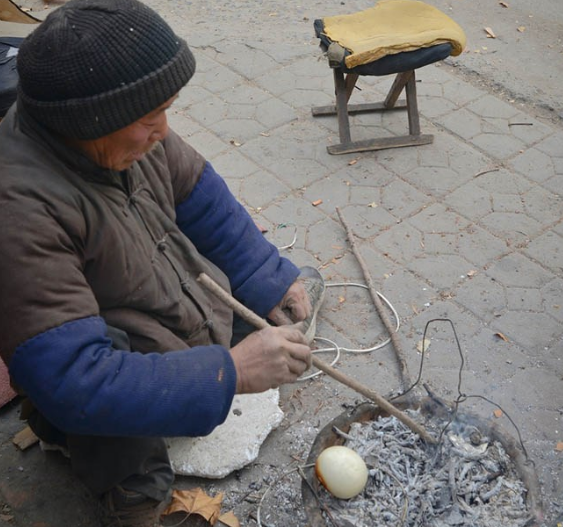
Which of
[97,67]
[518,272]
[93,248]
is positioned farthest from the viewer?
[518,272]

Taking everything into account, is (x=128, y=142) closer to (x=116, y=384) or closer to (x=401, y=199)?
(x=116, y=384)

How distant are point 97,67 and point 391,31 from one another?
3.00m

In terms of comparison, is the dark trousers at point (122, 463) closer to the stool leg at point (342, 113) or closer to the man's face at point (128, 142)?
the man's face at point (128, 142)

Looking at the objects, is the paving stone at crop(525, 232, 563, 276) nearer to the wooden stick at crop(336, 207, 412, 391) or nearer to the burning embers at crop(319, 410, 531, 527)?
the wooden stick at crop(336, 207, 412, 391)

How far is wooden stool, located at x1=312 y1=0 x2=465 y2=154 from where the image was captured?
4395 millimetres

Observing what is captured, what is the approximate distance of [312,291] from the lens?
11.7ft

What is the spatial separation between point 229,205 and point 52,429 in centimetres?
111

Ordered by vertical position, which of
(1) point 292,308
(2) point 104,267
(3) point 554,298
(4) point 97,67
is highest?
(4) point 97,67

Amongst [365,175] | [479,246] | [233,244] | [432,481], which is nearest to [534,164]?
[479,246]

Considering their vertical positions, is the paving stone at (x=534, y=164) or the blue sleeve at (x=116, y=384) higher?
the blue sleeve at (x=116, y=384)

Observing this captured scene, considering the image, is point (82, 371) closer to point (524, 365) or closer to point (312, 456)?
point (312, 456)

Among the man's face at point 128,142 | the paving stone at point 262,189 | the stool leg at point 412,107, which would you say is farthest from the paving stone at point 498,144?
the man's face at point 128,142

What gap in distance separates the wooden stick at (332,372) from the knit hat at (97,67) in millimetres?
625

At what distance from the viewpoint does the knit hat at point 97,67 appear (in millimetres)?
2006
